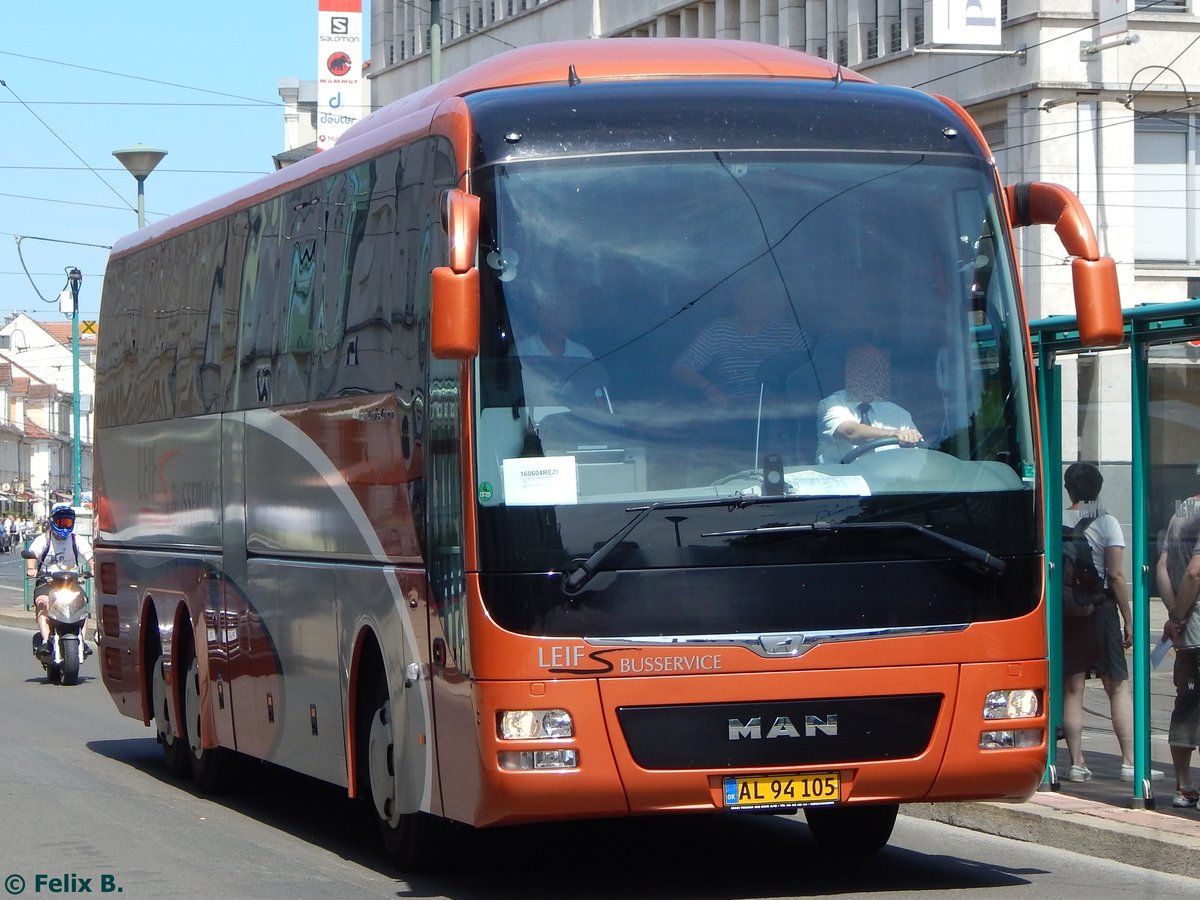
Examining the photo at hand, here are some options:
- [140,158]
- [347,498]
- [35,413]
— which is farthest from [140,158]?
[35,413]

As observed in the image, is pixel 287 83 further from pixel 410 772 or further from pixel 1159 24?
pixel 410 772

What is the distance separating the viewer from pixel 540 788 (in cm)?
801

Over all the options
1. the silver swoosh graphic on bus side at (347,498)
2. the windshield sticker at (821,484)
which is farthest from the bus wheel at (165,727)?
the windshield sticker at (821,484)

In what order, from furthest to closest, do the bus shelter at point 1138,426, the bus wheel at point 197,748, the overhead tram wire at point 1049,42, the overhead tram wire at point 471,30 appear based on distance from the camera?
the overhead tram wire at point 471,30, the overhead tram wire at point 1049,42, the bus wheel at point 197,748, the bus shelter at point 1138,426

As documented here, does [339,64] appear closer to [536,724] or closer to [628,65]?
[628,65]

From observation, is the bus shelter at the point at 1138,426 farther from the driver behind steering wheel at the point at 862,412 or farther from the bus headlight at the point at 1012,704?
the driver behind steering wheel at the point at 862,412

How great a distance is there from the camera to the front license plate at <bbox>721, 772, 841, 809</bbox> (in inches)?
322

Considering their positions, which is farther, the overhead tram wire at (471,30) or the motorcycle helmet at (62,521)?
the overhead tram wire at (471,30)

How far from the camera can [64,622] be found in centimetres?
2205

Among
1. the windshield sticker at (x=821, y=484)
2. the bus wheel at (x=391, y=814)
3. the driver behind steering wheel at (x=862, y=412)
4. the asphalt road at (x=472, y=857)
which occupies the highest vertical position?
the driver behind steering wheel at (x=862, y=412)

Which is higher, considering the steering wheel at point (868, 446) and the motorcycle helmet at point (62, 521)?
the steering wheel at point (868, 446)

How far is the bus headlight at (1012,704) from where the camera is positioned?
27.6 ft

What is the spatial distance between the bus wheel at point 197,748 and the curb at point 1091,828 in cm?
479

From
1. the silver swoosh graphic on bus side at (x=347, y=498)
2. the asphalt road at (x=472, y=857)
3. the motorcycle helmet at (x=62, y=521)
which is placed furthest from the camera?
the motorcycle helmet at (x=62, y=521)
